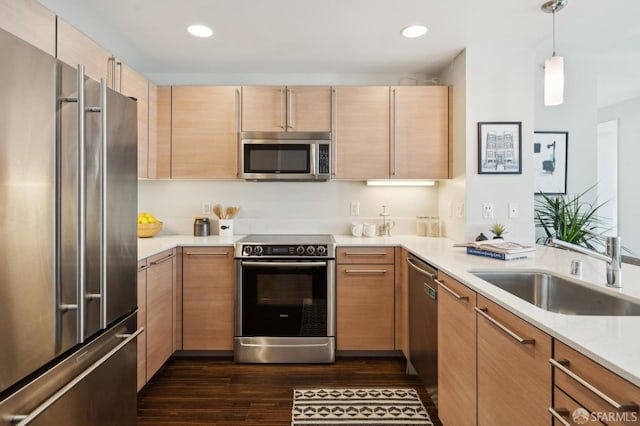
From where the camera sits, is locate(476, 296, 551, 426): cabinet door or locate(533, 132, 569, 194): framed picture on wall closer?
locate(476, 296, 551, 426): cabinet door

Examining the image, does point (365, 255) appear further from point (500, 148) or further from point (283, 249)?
point (500, 148)

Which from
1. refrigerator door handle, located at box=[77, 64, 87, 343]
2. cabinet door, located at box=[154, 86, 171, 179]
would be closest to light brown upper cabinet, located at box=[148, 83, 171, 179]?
cabinet door, located at box=[154, 86, 171, 179]

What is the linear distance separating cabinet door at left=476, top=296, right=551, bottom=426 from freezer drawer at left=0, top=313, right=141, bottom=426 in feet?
4.59

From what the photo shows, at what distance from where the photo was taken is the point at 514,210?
8.82 feet

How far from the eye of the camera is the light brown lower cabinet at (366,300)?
2770mm

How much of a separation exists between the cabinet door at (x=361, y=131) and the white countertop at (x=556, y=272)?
604mm

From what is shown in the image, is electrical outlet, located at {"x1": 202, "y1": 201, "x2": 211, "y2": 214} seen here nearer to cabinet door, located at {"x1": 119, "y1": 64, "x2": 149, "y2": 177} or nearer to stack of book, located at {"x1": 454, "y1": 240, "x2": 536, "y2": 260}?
cabinet door, located at {"x1": 119, "y1": 64, "x2": 149, "y2": 177}

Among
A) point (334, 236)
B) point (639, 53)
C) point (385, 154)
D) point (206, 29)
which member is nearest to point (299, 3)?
point (206, 29)

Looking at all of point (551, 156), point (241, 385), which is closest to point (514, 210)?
point (551, 156)

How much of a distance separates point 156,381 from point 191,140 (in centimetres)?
181

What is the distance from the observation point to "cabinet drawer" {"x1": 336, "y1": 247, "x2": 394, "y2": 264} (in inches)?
109

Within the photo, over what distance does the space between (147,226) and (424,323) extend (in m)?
2.26

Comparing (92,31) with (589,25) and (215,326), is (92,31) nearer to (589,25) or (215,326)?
(215,326)

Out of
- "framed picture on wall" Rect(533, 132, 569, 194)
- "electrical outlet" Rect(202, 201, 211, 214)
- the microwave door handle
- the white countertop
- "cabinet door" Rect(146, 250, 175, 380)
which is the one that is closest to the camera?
the white countertop
